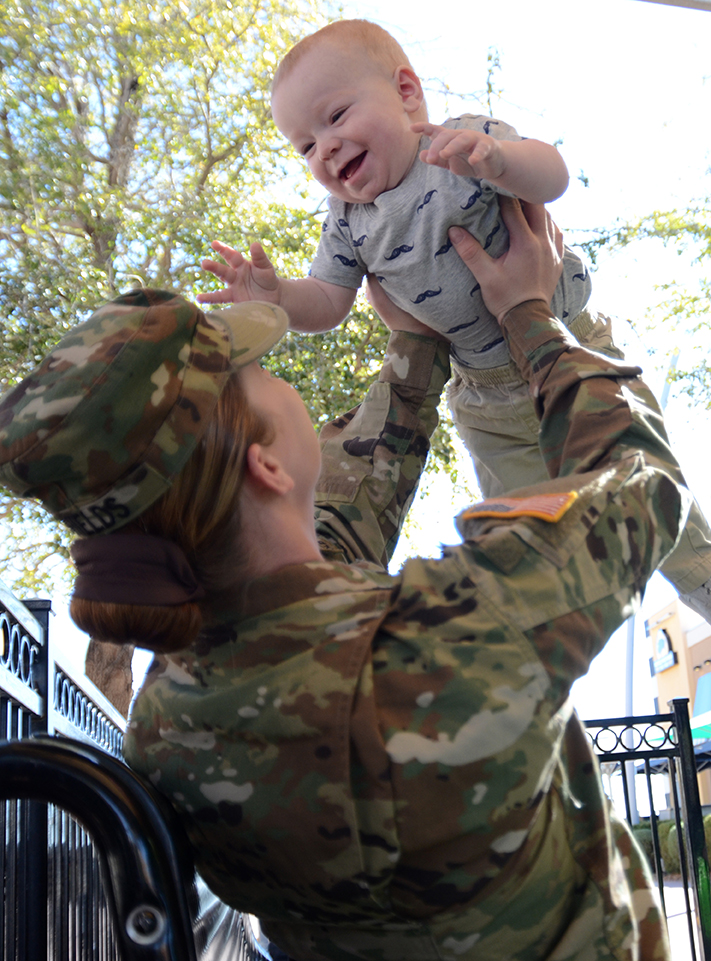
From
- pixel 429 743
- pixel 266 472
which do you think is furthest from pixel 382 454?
pixel 429 743

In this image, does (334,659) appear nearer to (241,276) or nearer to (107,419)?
(107,419)

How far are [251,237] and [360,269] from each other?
22.6 ft

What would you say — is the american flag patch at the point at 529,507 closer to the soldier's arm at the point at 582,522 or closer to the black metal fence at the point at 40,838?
the soldier's arm at the point at 582,522

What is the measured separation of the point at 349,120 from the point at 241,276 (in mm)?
496

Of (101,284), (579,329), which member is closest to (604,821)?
(579,329)

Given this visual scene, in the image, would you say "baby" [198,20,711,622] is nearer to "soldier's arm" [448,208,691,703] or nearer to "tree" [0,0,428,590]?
"soldier's arm" [448,208,691,703]

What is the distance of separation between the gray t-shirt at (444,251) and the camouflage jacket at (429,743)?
869 mm

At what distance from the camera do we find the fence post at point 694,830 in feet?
10.5

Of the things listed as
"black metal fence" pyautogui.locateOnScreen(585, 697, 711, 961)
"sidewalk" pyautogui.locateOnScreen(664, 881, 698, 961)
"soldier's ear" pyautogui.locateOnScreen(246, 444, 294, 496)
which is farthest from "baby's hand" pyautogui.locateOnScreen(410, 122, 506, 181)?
"sidewalk" pyautogui.locateOnScreen(664, 881, 698, 961)

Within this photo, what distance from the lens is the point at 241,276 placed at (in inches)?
69.2

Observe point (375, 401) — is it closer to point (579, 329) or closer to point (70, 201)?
point (579, 329)

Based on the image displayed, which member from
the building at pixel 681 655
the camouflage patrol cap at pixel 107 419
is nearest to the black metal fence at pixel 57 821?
the camouflage patrol cap at pixel 107 419

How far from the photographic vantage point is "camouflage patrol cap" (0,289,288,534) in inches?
35.6

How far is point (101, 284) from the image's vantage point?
326 inches
